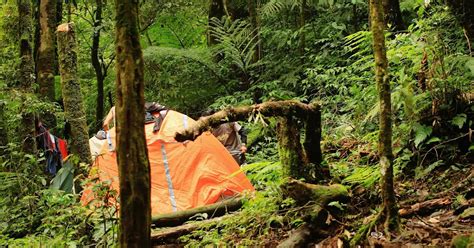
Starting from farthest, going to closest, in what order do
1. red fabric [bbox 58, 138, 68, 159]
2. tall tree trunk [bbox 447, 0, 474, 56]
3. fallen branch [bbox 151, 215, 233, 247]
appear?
red fabric [bbox 58, 138, 68, 159]
fallen branch [bbox 151, 215, 233, 247]
tall tree trunk [bbox 447, 0, 474, 56]

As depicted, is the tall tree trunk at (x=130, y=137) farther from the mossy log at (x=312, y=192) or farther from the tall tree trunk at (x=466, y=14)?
the tall tree trunk at (x=466, y=14)

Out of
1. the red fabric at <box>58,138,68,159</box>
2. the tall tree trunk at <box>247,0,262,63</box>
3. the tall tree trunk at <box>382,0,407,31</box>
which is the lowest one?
the red fabric at <box>58,138,68,159</box>

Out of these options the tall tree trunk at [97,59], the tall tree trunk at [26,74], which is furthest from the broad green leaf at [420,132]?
the tall tree trunk at [97,59]

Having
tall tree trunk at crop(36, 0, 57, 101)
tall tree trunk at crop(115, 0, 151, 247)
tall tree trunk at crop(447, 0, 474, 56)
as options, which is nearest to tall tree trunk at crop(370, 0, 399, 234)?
tall tree trunk at crop(115, 0, 151, 247)

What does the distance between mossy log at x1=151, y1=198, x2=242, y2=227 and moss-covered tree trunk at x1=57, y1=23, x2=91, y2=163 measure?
2.02m

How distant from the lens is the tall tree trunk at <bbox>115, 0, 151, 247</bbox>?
2410 mm

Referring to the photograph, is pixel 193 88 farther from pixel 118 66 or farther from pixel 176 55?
pixel 118 66

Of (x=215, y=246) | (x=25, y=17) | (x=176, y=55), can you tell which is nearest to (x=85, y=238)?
(x=215, y=246)

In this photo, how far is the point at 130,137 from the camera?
2.42m

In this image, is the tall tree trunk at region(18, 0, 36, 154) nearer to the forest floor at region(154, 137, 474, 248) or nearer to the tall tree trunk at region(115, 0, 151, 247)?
the forest floor at region(154, 137, 474, 248)

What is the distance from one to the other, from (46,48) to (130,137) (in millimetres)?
7484

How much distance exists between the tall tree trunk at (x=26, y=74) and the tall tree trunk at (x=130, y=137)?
15.9ft

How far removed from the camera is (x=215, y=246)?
12.6 ft

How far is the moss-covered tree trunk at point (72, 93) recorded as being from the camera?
255 inches
